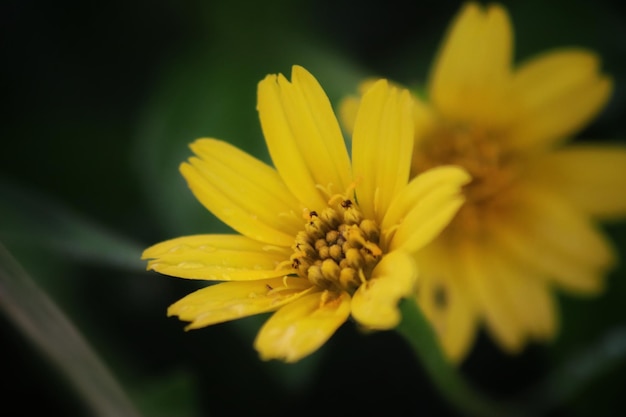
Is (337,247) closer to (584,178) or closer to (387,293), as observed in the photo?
(387,293)

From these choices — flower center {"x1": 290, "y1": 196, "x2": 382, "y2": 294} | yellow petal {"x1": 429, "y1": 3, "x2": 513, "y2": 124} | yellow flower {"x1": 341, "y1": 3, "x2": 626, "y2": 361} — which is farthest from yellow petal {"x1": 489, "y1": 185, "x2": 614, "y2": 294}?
flower center {"x1": 290, "y1": 196, "x2": 382, "y2": 294}

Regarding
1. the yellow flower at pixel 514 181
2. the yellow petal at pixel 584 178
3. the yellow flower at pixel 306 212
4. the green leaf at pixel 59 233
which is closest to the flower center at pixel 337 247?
the yellow flower at pixel 306 212

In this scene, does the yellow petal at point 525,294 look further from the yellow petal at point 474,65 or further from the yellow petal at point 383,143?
the yellow petal at point 383,143

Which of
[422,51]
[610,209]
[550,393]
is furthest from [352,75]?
[550,393]

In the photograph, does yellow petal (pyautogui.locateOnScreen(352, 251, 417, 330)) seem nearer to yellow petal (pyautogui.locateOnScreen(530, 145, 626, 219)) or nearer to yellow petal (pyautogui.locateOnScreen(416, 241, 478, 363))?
yellow petal (pyautogui.locateOnScreen(416, 241, 478, 363))

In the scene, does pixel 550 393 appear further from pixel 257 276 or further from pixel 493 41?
pixel 257 276
